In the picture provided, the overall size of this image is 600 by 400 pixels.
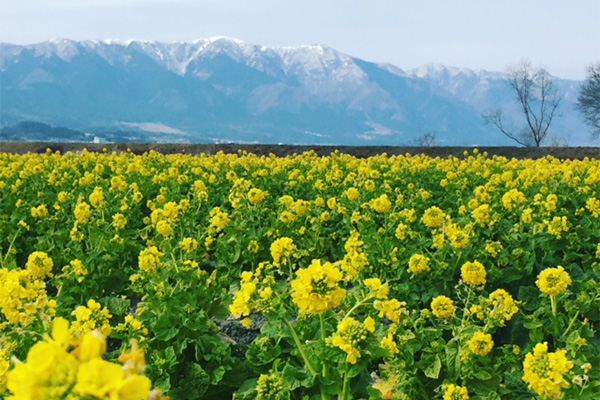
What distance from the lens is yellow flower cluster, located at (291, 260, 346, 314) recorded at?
9.93 feet

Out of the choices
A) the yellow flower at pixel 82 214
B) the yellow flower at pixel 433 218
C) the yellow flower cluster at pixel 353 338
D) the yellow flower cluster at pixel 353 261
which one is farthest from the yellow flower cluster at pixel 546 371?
the yellow flower at pixel 82 214

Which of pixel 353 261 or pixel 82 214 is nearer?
pixel 353 261

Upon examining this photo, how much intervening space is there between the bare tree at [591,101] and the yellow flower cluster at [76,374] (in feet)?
180

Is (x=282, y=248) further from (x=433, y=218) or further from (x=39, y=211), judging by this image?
(x=39, y=211)

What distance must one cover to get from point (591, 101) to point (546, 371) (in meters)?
53.4

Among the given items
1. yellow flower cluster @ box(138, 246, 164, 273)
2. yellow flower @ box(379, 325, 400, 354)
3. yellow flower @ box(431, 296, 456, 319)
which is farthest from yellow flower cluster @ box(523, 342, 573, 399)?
yellow flower cluster @ box(138, 246, 164, 273)

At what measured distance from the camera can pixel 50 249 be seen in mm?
7062

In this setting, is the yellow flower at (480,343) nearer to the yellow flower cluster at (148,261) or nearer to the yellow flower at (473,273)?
the yellow flower at (473,273)

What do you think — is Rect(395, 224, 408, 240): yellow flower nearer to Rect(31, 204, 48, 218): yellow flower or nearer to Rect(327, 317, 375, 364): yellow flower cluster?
Rect(327, 317, 375, 364): yellow flower cluster

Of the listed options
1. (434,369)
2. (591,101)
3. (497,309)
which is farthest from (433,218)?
(591,101)

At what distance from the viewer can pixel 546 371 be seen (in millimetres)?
3072

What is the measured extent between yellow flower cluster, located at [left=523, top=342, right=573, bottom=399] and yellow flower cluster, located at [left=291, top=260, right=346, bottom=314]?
0.97 meters

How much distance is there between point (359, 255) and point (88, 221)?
151 inches

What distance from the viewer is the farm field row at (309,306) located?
122 inches
